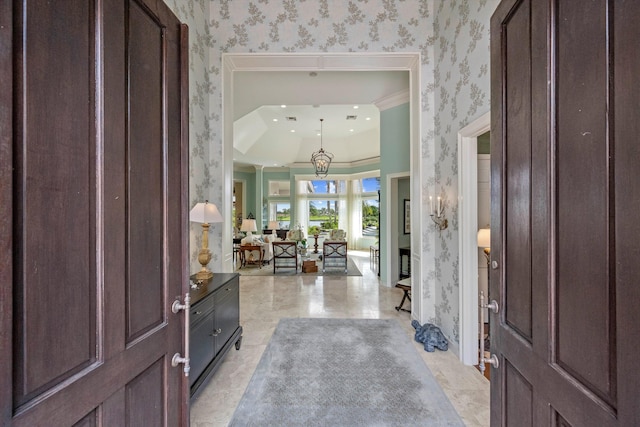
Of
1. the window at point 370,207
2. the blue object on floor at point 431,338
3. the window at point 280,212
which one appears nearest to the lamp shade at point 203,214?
the blue object on floor at point 431,338

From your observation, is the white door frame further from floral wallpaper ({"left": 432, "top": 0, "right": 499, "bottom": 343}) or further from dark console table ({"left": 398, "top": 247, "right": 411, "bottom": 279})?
dark console table ({"left": 398, "top": 247, "right": 411, "bottom": 279})

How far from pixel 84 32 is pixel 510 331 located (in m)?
1.77

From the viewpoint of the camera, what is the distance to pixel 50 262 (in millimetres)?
694

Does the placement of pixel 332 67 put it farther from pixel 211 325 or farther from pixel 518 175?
pixel 211 325

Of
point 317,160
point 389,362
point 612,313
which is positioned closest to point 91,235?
point 612,313

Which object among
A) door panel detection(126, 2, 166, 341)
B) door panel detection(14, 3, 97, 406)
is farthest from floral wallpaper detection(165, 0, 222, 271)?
door panel detection(14, 3, 97, 406)

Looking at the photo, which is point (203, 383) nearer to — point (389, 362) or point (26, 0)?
point (389, 362)

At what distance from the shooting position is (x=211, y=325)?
235 centimetres

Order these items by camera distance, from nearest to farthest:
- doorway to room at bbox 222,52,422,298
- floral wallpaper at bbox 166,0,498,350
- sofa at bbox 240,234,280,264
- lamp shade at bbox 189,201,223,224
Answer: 1. lamp shade at bbox 189,201,223,224
2. floral wallpaper at bbox 166,0,498,350
3. doorway to room at bbox 222,52,422,298
4. sofa at bbox 240,234,280,264

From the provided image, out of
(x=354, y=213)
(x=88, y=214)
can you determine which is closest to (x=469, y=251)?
(x=88, y=214)

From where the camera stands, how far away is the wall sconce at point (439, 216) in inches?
124

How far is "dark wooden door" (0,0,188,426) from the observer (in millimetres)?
618

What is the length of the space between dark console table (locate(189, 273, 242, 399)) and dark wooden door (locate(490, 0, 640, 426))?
1917mm

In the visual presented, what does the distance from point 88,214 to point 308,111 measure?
682 cm
